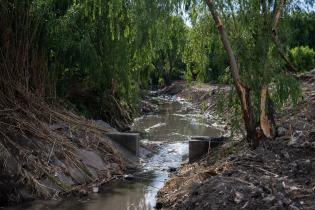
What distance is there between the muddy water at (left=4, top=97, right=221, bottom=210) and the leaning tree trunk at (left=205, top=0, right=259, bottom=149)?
7.53 ft

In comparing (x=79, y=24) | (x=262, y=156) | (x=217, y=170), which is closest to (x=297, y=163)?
(x=262, y=156)

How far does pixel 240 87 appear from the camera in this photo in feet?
30.4

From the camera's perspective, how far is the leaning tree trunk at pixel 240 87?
363 inches

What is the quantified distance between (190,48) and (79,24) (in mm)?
5236

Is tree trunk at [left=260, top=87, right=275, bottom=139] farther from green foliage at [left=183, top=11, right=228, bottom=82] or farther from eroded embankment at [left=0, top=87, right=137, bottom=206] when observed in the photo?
eroded embankment at [left=0, top=87, right=137, bottom=206]

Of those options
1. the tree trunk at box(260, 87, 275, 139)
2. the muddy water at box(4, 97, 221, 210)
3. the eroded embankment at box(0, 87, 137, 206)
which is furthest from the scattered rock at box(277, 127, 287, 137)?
the eroded embankment at box(0, 87, 137, 206)

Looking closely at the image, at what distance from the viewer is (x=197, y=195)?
731cm

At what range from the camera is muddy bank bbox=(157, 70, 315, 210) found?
643cm

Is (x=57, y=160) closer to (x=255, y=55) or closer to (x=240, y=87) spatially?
(x=240, y=87)

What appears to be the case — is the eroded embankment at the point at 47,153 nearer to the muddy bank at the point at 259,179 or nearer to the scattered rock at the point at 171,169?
the scattered rock at the point at 171,169

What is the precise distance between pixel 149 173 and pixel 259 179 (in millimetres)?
4620

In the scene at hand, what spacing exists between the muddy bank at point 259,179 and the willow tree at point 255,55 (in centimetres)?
60

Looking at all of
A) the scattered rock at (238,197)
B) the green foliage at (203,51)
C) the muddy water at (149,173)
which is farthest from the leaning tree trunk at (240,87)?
the scattered rock at (238,197)

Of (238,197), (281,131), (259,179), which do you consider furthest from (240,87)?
(238,197)
